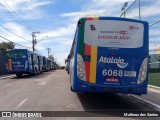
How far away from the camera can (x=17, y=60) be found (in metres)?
31.7

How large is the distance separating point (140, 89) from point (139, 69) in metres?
0.71

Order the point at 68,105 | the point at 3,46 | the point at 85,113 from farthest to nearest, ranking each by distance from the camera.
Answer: the point at 3,46, the point at 68,105, the point at 85,113

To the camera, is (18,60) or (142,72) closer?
(142,72)

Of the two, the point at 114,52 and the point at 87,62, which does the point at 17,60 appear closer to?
the point at 87,62

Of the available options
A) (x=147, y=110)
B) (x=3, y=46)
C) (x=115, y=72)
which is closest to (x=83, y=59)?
(x=115, y=72)

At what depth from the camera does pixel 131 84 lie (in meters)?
11.0

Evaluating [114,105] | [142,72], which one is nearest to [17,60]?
[114,105]

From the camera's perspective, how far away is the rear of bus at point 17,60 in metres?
31.7

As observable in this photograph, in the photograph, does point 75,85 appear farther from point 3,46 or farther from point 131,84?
point 3,46

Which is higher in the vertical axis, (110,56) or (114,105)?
(110,56)

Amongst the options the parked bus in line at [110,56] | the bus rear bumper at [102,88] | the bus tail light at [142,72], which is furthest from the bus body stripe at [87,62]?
the bus tail light at [142,72]

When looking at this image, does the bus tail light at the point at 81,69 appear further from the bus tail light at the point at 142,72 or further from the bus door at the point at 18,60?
the bus door at the point at 18,60

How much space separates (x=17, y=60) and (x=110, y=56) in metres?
22.1

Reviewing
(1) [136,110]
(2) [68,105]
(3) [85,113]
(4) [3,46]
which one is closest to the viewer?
(3) [85,113]
